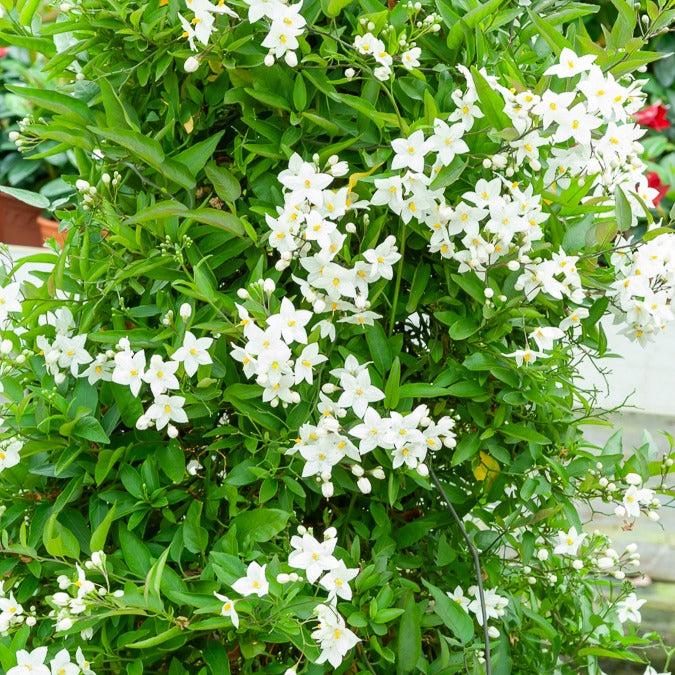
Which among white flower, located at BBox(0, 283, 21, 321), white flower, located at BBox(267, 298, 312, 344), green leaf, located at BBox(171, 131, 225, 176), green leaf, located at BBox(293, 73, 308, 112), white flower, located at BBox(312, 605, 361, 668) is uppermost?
green leaf, located at BBox(293, 73, 308, 112)

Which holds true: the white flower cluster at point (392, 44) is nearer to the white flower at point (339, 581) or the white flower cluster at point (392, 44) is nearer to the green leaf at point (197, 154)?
the green leaf at point (197, 154)

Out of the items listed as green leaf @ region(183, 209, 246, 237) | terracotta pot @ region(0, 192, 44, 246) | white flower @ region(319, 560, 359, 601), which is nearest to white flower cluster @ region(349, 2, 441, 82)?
green leaf @ region(183, 209, 246, 237)

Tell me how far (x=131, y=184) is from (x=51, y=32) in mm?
210

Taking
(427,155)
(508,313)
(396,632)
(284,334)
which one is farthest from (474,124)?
(396,632)

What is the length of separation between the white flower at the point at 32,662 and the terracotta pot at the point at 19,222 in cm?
377

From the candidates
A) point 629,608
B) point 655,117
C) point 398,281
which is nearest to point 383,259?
point 398,281

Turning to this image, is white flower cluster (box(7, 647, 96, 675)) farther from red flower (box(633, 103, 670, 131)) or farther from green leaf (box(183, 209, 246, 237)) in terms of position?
red flower (box(633, 103, 670, 131))

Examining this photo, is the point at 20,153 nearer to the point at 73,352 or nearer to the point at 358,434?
the point at 73,352

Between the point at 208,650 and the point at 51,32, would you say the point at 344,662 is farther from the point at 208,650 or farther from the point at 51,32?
the point at 51,32

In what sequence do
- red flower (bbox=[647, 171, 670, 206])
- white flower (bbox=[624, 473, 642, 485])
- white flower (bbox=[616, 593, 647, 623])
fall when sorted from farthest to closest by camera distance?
1. red flower (bbox=[647, 171, 670, 206])
2. white flower (bbox=[616, 593, 647, 623])
3. white flower (bbox=[624, 473, 642, 485])

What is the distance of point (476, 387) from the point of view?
1.15m

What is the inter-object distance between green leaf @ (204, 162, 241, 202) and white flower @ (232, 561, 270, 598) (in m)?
0.44

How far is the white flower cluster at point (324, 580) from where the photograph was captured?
3.27ft

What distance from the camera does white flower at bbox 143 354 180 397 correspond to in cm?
103
